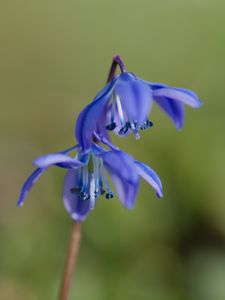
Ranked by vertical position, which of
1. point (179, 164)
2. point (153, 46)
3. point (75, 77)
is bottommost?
point (179, 164)

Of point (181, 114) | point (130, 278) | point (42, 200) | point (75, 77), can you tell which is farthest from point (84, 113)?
point (75, 77)

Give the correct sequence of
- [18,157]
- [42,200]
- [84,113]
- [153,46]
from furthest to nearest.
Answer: [153,46]
[18,157]
[42,200]
[84,113]

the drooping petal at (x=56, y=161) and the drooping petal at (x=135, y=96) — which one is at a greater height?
the drooping petal at (x=135, y=96)

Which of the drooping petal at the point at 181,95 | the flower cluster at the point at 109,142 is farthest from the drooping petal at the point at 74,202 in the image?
the drooping petal at the point at 181,95

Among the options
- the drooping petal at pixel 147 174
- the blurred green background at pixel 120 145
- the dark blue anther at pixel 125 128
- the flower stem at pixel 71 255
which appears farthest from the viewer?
the blurred green background at pixel 120 145

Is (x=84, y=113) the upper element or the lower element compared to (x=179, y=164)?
lower

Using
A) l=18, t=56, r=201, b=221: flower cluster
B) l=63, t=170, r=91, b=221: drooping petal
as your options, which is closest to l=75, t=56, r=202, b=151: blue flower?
l=18, t=56, r=201, b=221: flower cluster

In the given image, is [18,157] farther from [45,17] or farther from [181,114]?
[181,114]

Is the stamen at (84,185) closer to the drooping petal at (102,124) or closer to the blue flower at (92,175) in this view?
the blue flower at (92,175)
